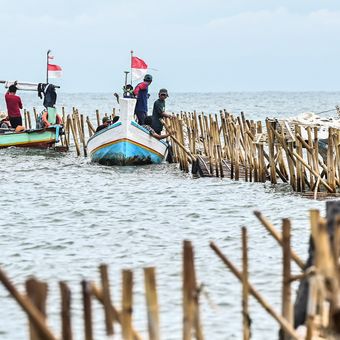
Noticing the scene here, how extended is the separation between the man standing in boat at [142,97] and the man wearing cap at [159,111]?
87 cm

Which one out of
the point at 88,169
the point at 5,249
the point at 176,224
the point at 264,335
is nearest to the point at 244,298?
the point at 264,335

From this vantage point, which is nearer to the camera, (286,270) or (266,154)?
(286,270)

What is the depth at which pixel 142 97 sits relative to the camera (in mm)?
26016

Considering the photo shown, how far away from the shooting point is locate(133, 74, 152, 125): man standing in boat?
25.8 metres

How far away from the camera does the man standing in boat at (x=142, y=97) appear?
25766 mm

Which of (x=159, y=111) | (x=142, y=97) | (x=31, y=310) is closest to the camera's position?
(x=31, y=310)

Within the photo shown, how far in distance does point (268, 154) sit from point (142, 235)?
7034 millimetres

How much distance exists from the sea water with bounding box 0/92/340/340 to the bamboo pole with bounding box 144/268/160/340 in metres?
0.76

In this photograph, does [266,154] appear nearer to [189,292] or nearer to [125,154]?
[125,154]

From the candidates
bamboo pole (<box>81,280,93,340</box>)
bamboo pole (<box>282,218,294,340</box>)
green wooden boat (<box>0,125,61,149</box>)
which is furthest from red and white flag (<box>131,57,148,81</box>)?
bamboo pole (<box>81,280,93,340</box>)

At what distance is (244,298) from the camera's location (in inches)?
229

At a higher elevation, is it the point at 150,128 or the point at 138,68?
the point at 138,68

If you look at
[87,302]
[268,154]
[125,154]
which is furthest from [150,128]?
[87,302]

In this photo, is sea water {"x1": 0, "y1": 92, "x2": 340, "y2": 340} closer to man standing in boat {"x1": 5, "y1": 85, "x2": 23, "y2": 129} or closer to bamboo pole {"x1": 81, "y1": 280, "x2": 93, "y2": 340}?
bamboo pole {"x1": 81, "y1": 280, "x2": 93, "y2": 340}
